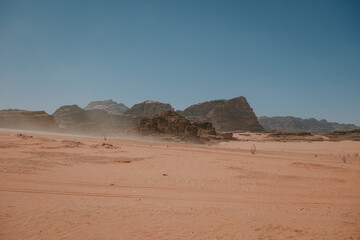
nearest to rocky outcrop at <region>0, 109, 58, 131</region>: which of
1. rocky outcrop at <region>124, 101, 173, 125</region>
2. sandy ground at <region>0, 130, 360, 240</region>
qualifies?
rocky outcrop at <region>124, 101, 173, 125</region>

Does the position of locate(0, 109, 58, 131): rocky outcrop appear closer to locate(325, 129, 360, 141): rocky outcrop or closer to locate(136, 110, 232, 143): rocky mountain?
locate(136, 110, 232, 143): rocky mountain

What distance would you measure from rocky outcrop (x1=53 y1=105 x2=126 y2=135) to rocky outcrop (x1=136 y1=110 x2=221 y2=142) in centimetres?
2124

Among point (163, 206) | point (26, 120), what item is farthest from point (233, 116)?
point (163, 206)

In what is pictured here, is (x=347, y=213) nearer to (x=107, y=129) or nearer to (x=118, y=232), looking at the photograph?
(x=118, y=232)

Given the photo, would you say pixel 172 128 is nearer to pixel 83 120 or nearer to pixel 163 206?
pixel 163 206

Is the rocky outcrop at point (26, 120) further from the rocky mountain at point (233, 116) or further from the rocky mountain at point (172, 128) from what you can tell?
the rocky mountain at point (233, 116)

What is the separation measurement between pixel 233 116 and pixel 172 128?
6500 centimetres

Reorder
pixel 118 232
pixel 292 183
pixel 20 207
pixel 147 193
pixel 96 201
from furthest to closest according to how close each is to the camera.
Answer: pixel 292 183, pixel 147 193, pixel 96 201, pixel 20 207, pixel 118 232

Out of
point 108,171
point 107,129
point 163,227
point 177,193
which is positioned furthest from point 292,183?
point 107,129

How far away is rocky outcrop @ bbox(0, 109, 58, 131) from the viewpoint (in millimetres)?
49150

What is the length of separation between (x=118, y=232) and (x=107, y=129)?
60.4 metres

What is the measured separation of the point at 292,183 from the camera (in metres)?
10.2

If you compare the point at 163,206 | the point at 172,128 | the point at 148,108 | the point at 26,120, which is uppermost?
the point at 148,108

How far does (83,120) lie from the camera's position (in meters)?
75.3
